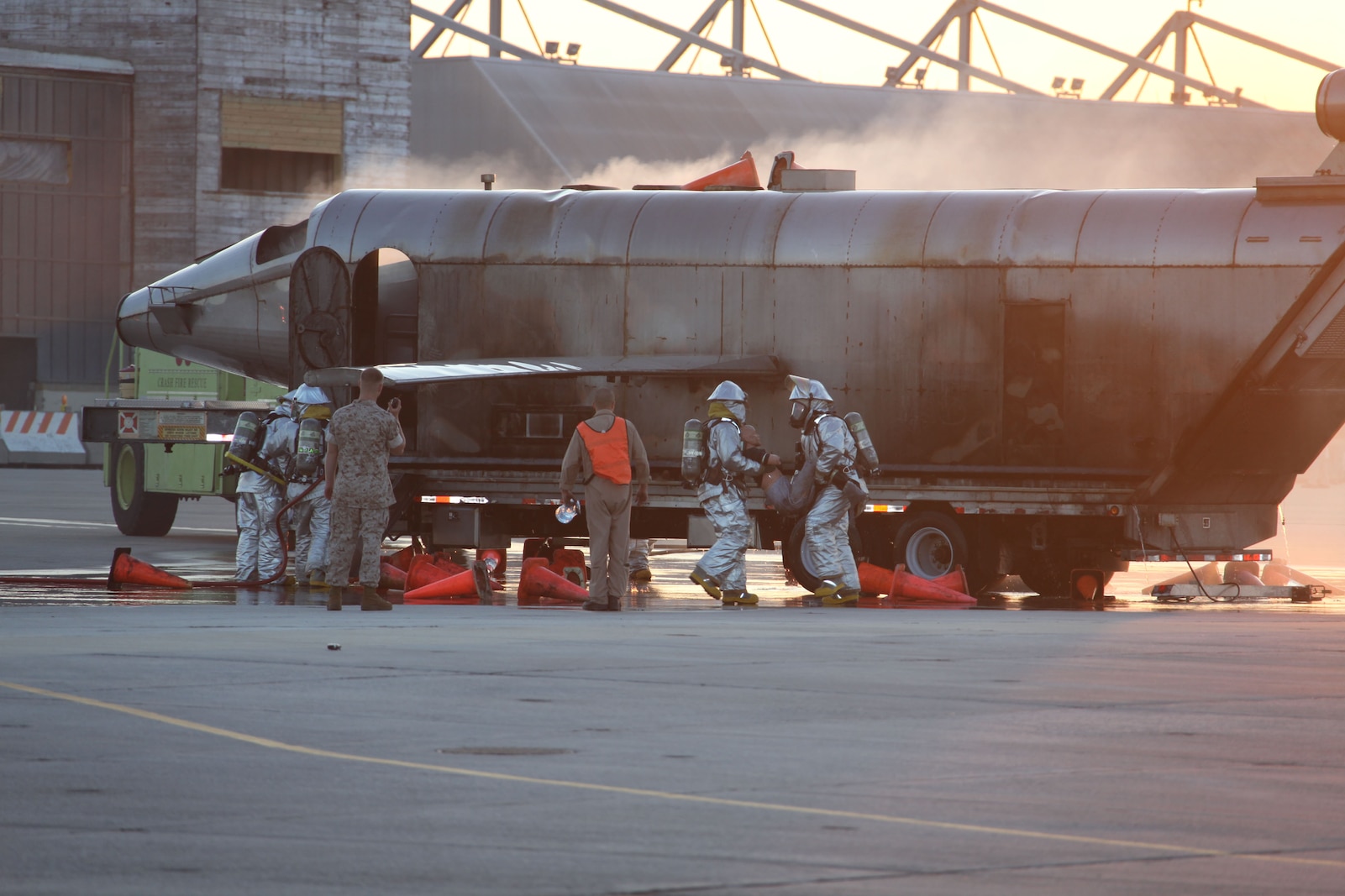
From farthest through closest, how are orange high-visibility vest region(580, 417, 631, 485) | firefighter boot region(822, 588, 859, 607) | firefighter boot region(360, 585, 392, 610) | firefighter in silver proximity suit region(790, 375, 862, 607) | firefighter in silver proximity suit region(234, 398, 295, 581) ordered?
1. firefighter in silver proximity suit region(234, 398, 295, 581)
2. firefighter boot region(822, 588, 859, 607)
3. firefighter in silver proximity suit region(790, 375, 862, 607)
4. orange high-visibility vest region(580, 417, 631, 485)
5. firefighter boot region(360, 585, 392, 610)

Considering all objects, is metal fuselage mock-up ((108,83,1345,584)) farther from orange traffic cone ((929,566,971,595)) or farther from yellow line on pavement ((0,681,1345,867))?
yellow line on pavement ((0,681,1345,867))

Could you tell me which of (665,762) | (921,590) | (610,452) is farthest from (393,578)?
(665,762)

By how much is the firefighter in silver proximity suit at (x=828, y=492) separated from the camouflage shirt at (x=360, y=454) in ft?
11.7

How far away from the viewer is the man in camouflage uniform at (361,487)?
14.3 metres

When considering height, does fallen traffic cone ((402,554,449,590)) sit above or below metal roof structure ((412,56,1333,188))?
below

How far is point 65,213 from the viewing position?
171 ft

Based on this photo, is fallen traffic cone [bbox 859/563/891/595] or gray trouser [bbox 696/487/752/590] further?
fallen traffic cone [bbox 859/563/891/595]

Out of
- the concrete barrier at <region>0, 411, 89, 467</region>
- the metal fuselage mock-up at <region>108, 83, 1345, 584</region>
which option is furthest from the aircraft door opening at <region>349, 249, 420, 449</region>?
the concrete barrier at <region>0, 411, 89, 467</region>

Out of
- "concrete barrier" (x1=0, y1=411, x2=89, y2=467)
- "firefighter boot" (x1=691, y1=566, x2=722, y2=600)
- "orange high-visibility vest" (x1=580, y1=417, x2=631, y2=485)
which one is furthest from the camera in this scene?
"concrete barrier" (x1=0, y1=411, x2=89, y2=467)

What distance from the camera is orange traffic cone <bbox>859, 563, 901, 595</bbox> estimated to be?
1736cm

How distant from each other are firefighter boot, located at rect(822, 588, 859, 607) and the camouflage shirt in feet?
12.6

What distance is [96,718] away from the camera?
26.1 ft

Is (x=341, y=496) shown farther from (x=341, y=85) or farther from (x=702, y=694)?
(x=341, y=85)

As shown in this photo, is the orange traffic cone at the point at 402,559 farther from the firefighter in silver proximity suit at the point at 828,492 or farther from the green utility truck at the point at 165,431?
the green utility truck at the point at 165,431
